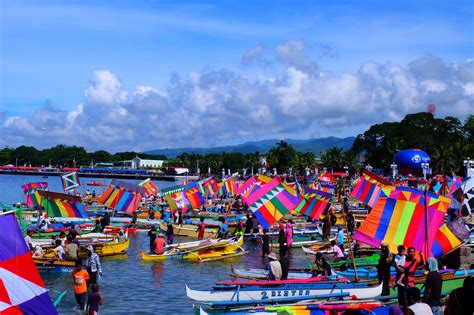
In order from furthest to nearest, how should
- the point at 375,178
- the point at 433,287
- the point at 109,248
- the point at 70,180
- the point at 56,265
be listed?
the point at 70,180 → the point at 375,178 → the point at 109,248 → the point at 56,265 → the point at 433,287

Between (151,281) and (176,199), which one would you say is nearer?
(151,281)

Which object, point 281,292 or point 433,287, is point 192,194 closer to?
point 281,292

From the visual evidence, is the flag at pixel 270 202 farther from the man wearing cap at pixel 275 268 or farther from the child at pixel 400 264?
the child at pixel 400 264

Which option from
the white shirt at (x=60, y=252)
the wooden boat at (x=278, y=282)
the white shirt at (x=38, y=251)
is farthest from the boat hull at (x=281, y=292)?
the white shirt at (x=38, y=251)

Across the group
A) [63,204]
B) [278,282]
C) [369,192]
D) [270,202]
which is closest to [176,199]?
[63,204]

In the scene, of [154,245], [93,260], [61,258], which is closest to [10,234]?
[93,260]

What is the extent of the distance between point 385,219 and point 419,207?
121 cm

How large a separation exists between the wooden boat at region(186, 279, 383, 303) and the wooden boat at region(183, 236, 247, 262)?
12.4 meters

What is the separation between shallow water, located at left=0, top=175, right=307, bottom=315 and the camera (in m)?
23.3

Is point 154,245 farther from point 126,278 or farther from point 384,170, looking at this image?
point 384,170

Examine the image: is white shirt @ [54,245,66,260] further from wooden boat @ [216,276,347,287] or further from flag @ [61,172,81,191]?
flag @ [61,172,81,191]

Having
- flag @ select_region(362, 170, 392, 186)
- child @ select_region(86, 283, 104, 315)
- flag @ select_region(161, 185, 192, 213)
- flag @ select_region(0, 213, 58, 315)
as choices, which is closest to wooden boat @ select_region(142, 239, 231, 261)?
flag @ select_region(362, 170, 392, 186)

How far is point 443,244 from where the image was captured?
71.1 ft

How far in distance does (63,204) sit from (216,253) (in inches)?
466
